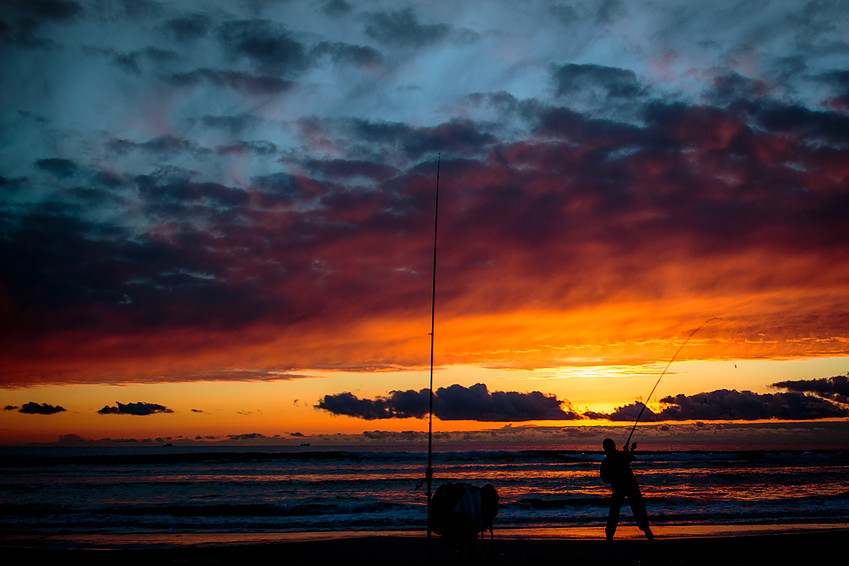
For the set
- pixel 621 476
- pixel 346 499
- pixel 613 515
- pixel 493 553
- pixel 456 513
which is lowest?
pixel 346 499

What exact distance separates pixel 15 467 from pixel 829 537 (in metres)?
42.8

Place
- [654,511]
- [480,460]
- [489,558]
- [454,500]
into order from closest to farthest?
[454,500] < [489,558] < [654,511] < [480,460]

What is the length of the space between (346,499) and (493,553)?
566 inches

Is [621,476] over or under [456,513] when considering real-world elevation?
over

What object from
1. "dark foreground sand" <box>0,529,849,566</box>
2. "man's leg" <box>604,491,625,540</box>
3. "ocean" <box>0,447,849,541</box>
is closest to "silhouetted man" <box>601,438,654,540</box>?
"man's leg" <box>604,491,625,540</box>

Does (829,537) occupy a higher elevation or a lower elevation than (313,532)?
higher

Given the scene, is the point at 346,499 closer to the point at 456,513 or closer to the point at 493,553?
the point at 493,553

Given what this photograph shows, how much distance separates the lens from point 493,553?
902cm

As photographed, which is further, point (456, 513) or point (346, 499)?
point (346, 499)

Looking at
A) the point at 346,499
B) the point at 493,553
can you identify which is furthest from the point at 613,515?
the point at 346,499

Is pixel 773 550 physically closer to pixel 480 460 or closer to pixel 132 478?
pixel 132 478

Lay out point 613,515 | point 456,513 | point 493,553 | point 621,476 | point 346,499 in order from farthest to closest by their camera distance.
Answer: point 346,499, point 613,515, point 621,476, point 493,553, point 456,513

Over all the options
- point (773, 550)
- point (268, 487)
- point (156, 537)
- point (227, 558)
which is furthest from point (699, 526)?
point (268, 487)

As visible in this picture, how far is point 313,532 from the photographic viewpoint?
14.5m
